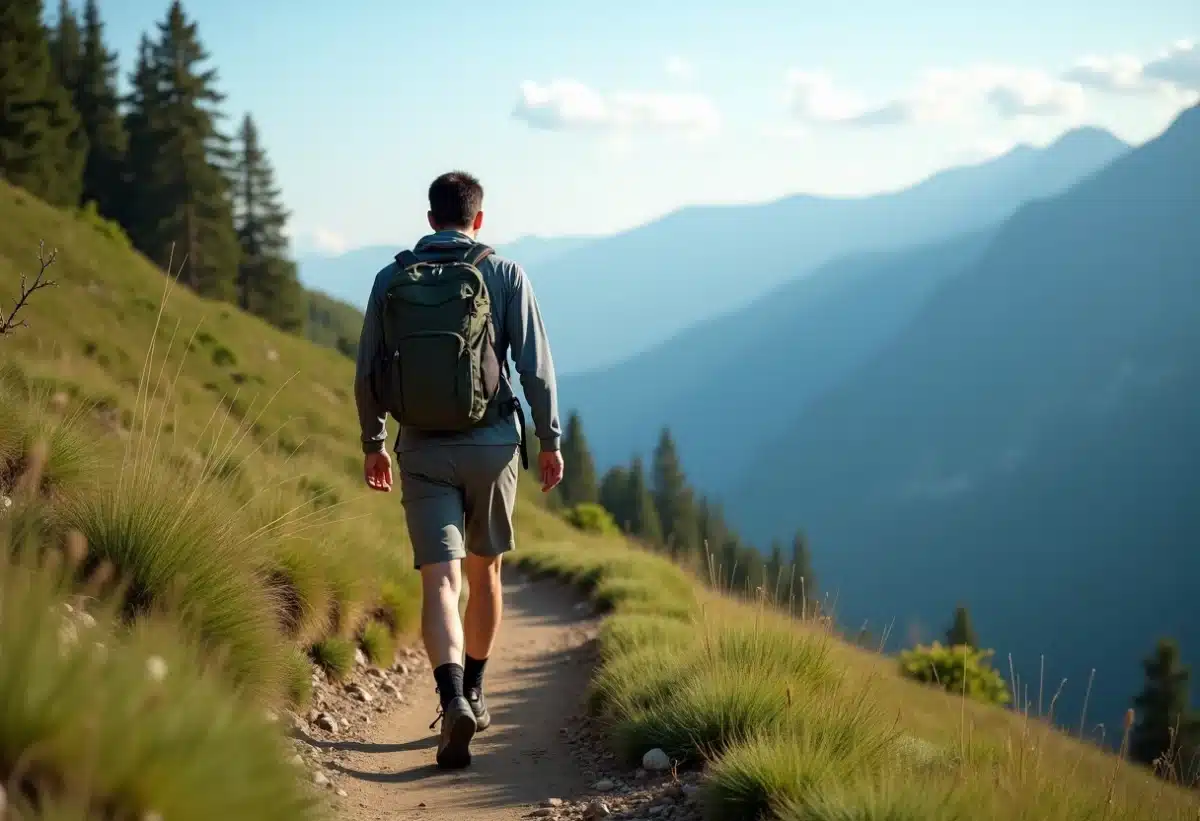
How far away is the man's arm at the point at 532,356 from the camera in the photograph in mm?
4836

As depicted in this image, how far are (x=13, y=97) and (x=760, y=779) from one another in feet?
118

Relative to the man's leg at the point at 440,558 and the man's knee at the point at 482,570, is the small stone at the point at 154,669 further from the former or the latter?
the man's knee at the point at 482,570

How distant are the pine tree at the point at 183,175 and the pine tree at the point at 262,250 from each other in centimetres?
717

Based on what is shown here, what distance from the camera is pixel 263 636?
4.26m

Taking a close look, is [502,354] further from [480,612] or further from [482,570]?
[480,612]

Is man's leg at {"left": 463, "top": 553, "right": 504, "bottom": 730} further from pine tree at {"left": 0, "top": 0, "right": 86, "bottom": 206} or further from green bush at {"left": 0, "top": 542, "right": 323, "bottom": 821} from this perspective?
pine tree at {"left": 0, "top": 0, "right": 86, "bottom": 206}

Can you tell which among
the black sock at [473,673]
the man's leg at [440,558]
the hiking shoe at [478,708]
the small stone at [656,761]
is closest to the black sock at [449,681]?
the man's leg at [440,558]

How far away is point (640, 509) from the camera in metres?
81.6

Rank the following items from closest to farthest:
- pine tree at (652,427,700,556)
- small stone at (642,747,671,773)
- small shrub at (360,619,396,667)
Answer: small stone at (642,747,671,773) < small shrub at (360,619,396,667) < pine tree at (652,427,700,556)

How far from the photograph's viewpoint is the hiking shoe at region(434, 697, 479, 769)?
4605 mm

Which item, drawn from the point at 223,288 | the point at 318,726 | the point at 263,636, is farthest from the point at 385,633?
the point at 223,288

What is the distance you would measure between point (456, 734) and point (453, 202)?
2653 millimetres

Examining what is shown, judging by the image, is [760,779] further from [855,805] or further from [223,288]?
[223,288]

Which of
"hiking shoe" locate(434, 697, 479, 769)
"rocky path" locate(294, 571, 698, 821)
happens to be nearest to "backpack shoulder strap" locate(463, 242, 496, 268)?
"hiking shoe" locate(434, 697, 479, 769)
